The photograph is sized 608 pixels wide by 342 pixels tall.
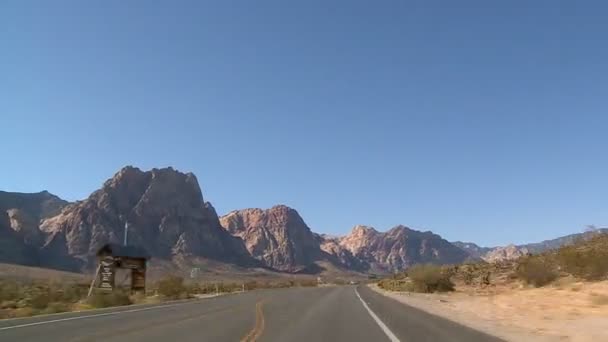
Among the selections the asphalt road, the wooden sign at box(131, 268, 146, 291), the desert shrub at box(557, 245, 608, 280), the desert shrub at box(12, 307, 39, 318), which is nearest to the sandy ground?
the desert shrub at box(557, 245, 608, 280)

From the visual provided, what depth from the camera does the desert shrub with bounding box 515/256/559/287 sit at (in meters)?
50.2

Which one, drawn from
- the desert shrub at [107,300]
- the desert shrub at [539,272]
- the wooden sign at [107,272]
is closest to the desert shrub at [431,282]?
the desert shrub at [539,272]

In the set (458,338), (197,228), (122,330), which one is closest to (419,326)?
(458,338)

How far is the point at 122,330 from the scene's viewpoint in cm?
2033

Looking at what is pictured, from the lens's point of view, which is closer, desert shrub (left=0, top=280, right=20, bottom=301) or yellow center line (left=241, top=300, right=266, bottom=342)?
yellow center line (left=241, top=300, right=266, bottom=342)

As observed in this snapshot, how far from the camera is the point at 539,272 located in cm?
5094

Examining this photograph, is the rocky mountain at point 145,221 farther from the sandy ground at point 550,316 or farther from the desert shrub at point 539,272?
the sandy ground at point 550,316

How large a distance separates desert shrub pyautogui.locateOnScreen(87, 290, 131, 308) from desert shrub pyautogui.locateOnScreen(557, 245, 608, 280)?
101ft

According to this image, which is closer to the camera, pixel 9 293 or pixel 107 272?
pixel 9 293

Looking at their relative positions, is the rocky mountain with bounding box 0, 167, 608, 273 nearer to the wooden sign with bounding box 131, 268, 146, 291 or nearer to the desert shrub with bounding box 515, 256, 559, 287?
the wooden sign with bounding box 131, 268, 146, 291

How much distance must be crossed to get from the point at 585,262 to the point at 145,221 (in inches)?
5611

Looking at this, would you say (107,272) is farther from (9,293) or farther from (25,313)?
(25,313)

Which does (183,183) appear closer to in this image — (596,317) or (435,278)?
(435,278)

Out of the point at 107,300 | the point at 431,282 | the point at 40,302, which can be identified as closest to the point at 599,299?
the point at 107,300
